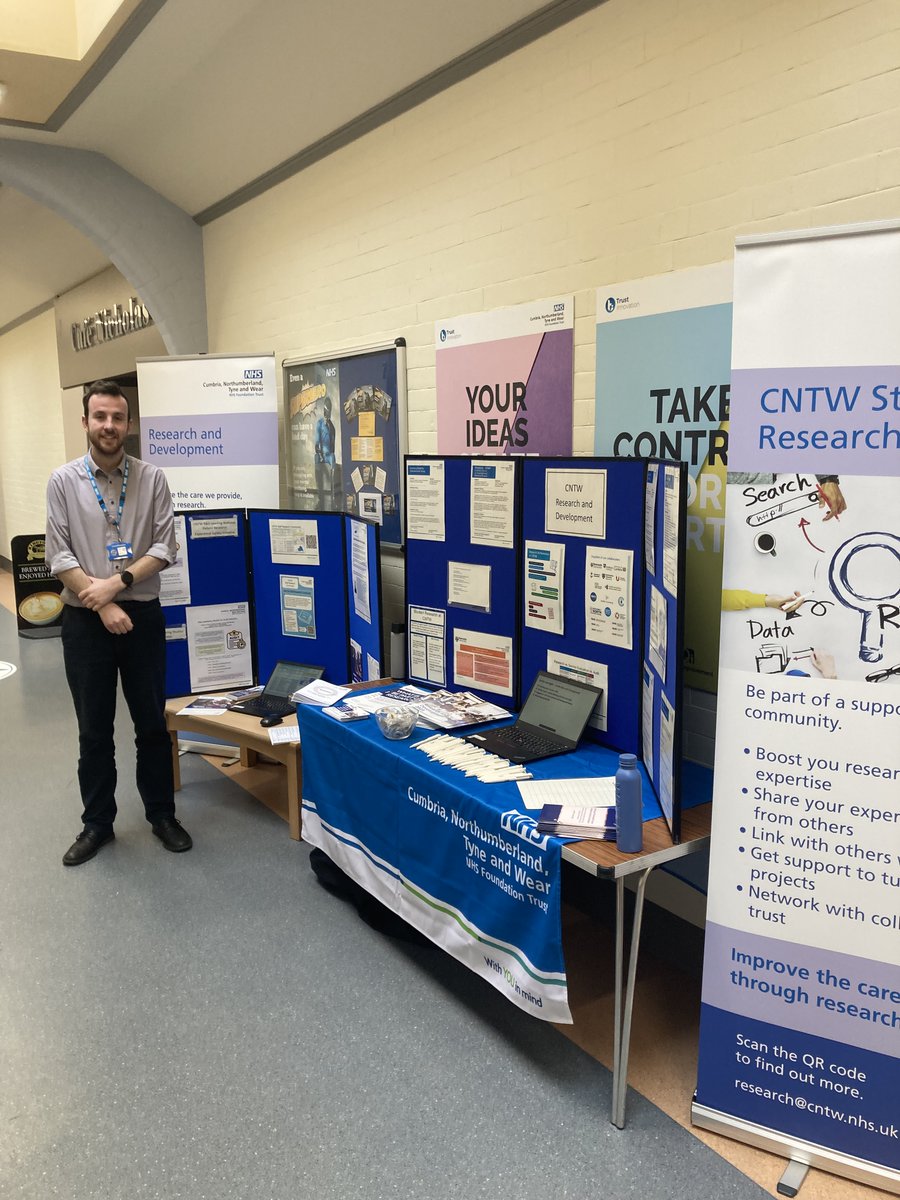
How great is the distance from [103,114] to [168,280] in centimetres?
102

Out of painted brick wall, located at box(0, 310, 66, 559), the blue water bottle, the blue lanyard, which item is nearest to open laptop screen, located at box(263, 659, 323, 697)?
the blue lanyard

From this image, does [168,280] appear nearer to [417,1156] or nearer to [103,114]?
[103,114]

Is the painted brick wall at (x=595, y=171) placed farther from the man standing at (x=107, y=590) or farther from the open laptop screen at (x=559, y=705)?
the man standing at (x=107, y=590)

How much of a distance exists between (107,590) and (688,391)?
2.11 meters

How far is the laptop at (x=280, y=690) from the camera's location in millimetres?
3684

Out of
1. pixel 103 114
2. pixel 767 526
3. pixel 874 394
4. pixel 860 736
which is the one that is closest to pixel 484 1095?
pixel 860 736

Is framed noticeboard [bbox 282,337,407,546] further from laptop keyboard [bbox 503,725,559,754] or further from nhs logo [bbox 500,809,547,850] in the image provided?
nhs logo [bbox 500,809,547,850]

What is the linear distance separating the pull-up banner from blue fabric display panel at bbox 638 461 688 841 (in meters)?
0.10

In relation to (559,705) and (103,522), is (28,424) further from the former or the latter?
(559,705)

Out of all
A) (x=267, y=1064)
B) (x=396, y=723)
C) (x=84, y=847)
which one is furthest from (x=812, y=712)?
(x=84, y=847)

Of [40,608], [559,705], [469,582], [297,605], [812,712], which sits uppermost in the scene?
[469,582]

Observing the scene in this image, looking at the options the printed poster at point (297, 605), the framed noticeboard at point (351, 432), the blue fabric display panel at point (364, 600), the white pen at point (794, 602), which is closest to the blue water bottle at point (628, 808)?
the white pen at point (794, 602)

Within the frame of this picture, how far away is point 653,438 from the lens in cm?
266

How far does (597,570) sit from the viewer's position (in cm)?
261
